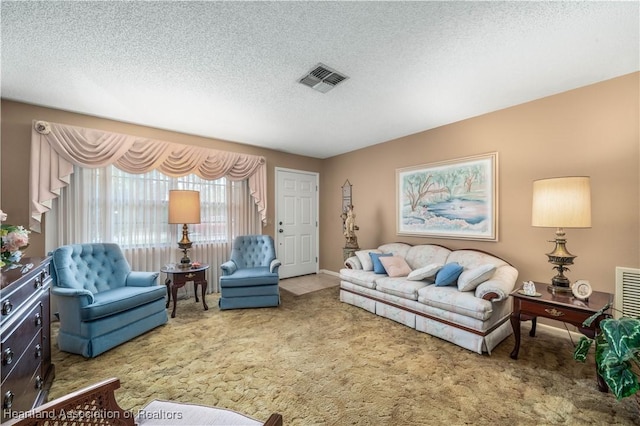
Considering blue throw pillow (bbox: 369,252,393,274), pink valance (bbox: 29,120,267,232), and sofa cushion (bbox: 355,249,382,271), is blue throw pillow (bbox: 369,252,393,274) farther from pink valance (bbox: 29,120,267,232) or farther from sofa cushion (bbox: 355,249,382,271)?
pink valance (bbox: 29,120,267,232)

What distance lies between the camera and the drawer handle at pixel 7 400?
120cm

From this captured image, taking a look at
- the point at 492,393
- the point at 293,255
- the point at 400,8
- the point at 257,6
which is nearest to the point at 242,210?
the point at 293,255

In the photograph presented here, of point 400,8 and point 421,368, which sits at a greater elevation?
point 400,8

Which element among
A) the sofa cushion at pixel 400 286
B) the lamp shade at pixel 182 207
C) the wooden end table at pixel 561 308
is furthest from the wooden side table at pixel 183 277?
the wooden end table at pixel 561 308

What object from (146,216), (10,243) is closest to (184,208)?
(146,216)

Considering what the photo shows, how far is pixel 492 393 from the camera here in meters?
1.78

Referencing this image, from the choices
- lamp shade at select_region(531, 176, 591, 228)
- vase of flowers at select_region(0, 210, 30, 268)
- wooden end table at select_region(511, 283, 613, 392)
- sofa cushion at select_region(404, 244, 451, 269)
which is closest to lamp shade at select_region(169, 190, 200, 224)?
vase of flowers at select_region(0, 210, 30, 268)

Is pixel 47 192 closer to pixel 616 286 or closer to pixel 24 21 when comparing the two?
pixel 24 21

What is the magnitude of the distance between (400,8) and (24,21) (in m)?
2.42

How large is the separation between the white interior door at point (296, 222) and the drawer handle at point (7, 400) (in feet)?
12.2

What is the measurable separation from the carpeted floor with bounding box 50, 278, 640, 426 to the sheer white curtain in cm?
133

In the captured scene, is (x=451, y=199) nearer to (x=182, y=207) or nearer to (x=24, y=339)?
(x=182, y=207)

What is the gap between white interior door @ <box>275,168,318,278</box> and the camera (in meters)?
4.97

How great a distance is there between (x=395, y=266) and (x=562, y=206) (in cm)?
175
